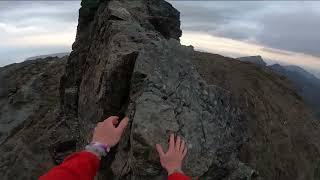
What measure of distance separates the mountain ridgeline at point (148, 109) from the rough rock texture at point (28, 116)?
0.22 ft

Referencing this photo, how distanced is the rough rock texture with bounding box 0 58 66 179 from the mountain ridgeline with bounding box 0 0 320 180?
67 millimetres

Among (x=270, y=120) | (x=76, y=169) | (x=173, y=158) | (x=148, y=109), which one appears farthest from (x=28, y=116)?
(x=76, y=169)

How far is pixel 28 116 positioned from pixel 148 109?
54.3 ft

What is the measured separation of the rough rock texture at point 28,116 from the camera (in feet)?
67.9

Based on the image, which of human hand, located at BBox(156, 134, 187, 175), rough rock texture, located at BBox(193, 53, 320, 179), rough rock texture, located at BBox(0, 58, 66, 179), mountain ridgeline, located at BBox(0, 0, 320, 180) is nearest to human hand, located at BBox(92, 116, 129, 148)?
human hand, located at BBox(156, 134, 187, 175)

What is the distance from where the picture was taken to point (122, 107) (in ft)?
42.5

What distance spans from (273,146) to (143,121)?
15.4 metres

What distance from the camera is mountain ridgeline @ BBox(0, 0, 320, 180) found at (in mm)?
11219

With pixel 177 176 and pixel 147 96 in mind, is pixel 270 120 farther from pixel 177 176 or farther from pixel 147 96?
pixel 177 176

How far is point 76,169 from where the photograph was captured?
3.54 meters

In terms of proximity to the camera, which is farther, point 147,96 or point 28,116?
point 28,116

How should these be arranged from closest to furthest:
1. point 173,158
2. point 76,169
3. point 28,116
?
point 76,169, point 173,158, point 28,116

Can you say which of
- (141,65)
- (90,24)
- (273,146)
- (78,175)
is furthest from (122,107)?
(273,146)

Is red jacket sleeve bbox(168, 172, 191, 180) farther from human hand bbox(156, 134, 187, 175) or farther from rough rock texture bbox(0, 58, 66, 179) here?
rough rock texture bbox(0, 58, 66, 179)
